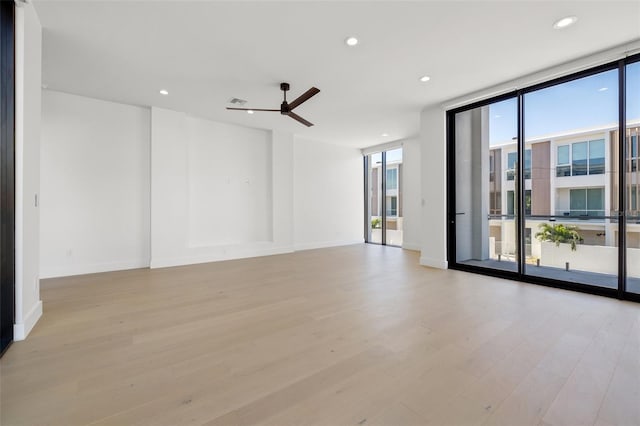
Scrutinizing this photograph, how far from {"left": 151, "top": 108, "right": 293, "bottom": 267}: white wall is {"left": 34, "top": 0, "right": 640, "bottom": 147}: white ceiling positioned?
3.44 feet

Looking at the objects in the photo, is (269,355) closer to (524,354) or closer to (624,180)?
(524,354)

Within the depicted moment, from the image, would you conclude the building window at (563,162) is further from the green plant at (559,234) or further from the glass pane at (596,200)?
the green plant at (559,234)

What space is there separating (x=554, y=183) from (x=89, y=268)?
7.12m

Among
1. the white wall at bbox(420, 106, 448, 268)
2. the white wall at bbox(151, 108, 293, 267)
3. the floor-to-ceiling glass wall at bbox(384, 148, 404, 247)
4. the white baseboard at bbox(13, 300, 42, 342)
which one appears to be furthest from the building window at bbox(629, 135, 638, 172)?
the white baseboard at bbox(13, 300, 42, 342)

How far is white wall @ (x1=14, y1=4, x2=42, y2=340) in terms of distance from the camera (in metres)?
2.26

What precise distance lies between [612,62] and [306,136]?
5348mm

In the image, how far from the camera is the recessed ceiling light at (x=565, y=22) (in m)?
2.58

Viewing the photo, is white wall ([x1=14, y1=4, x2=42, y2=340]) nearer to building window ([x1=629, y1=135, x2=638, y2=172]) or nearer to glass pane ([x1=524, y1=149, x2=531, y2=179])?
glass pane ([x1=524, y1=149, x2=531, y2=179])

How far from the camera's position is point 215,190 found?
19.3 feet

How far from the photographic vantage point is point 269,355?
1989 millimetres

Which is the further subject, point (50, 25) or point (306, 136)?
point (306, 136)

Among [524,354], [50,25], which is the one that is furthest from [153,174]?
[524,354]

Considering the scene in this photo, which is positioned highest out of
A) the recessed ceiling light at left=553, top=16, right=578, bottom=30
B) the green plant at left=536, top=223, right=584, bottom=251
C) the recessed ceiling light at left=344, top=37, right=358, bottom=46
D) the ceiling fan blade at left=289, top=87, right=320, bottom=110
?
the recessed ceiling light at left=344, top=37, right=358, bottom=46

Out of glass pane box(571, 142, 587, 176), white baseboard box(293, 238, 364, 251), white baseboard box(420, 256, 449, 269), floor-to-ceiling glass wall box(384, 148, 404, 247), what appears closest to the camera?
glass pane box(571, 142, 587, 176)
